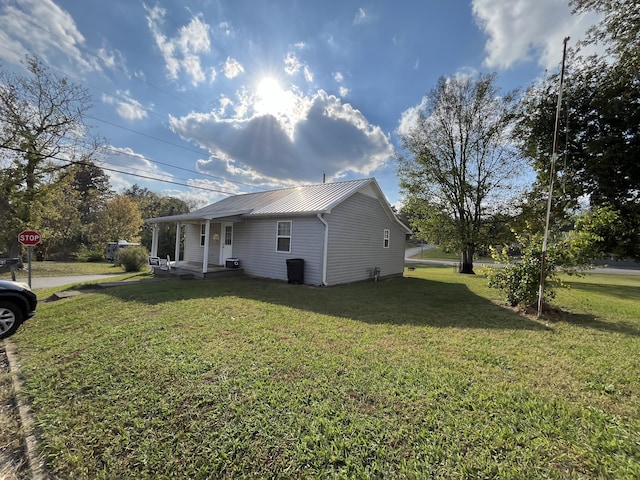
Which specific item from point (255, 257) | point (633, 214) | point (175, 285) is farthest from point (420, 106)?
point (175, 285)

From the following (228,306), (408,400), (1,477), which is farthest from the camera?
(228,306)

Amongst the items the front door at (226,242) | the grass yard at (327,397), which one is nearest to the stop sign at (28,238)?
the grass yard at (327,397)

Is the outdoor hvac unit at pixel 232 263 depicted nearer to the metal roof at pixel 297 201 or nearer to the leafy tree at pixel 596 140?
the metal roof at pixel 297 201

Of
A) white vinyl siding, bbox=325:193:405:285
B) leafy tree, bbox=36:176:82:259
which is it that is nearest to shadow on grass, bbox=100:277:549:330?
white vinyl siding, bbox=325:193:405:285

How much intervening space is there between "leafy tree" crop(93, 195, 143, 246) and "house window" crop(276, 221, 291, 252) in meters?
25.0

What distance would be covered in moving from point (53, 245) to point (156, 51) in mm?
23471

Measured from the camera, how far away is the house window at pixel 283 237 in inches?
448

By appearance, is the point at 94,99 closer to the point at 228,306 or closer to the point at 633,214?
the point at 228,306

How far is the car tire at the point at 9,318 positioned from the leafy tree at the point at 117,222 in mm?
27580

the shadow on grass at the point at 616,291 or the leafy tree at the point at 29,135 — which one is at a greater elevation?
the leafy tree at the point at 29,135

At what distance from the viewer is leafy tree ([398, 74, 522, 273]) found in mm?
18781

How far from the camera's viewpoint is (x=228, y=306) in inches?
274

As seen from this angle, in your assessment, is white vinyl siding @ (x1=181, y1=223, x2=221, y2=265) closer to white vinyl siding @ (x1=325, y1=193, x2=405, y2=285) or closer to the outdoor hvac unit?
the outdoor hvac unit

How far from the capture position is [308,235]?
10812mm
